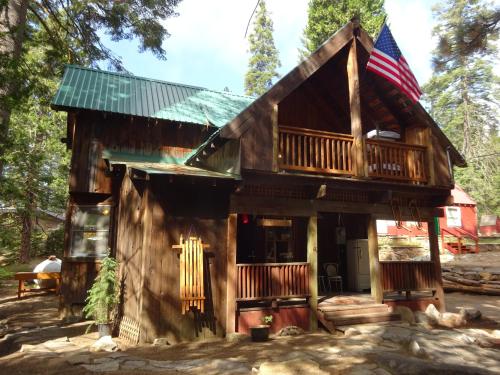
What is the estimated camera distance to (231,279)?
882 centimetres

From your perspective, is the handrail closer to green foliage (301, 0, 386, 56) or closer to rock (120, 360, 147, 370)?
green foliage (301, 0, 386, 56)

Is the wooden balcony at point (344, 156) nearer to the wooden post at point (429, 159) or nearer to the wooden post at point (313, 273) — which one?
the wooden post at point (429, 159)

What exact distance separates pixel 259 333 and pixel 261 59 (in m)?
36.2

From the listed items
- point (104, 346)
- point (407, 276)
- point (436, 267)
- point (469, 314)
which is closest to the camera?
point (104, 346)

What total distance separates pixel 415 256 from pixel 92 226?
19.5 m

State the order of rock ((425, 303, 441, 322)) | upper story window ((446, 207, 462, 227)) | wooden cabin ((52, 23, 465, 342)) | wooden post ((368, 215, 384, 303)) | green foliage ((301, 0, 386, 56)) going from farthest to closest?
1. upper story window ((446, 207, 462, 227))
2. green foliage ((301, 0, 386, 56))
3. wooden post ((368, 215, 384, 303))
4. rock ((425, 303, 441, 322))
5. wooden cabin ((52, 23, 465, 342))

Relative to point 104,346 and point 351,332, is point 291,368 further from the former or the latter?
point 104,346

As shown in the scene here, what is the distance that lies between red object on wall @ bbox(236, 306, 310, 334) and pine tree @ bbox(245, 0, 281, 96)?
33.0m

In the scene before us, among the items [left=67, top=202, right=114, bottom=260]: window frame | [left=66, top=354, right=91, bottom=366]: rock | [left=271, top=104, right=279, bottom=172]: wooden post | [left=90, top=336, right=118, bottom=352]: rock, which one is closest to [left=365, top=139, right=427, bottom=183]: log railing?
[left=271, top=104, right=279, bottom=172]: wooden post

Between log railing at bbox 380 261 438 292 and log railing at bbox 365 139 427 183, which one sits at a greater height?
log railing at bbox 365 139 427 183

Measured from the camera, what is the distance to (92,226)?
39.3 ft

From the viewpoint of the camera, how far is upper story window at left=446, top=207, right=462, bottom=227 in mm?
27656

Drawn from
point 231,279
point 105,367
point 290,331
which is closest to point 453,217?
point 290,331

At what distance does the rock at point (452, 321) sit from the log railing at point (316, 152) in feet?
15.1
